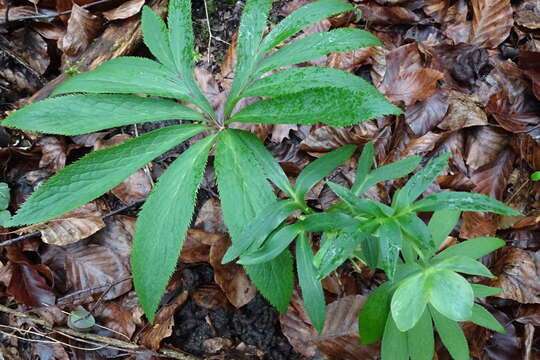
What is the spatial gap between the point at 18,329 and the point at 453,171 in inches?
77.8

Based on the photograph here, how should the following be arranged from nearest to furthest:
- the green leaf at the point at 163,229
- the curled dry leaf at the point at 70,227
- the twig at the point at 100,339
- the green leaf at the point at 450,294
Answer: the green leaf at the point at 450,294, the green leaf at the point at 163,229, the twig at the point at 100,339, the curled dry leaf at the point at 70,227

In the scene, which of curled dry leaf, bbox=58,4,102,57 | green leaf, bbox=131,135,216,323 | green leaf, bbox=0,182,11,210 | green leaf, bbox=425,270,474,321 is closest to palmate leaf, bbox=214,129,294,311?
green leaf, bbox=131,135,216,323

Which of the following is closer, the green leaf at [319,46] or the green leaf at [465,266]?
the green leaf at [465,266]

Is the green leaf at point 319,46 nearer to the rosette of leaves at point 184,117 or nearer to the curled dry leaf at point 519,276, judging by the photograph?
the rosette of leaves at point 184,117

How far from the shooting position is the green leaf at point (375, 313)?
4.34ft

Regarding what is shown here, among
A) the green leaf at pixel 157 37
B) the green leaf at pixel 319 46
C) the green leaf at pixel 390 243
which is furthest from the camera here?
the green leaf at pixel 157 37

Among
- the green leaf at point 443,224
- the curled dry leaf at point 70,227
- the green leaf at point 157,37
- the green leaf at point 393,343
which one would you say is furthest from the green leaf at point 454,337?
the curled dry leaf at point 70,227

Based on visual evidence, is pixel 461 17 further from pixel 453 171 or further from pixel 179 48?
pixel 179 48

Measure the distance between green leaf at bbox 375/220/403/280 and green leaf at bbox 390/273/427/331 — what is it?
0.05 m

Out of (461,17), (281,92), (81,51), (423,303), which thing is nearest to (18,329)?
(81,51)

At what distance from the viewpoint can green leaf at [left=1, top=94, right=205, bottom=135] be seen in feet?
4.56

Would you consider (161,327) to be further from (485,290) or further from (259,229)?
(485,290)

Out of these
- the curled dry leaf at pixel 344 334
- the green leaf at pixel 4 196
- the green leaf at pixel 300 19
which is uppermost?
the green leaf at pixel 300 19

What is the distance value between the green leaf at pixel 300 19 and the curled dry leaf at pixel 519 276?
1.17 m
